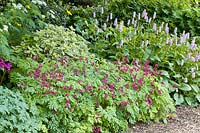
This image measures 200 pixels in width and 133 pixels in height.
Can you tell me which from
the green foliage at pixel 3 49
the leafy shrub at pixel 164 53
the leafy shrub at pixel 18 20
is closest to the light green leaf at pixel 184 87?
the leafy shrub at pixel 164 53

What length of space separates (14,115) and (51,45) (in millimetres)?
1471

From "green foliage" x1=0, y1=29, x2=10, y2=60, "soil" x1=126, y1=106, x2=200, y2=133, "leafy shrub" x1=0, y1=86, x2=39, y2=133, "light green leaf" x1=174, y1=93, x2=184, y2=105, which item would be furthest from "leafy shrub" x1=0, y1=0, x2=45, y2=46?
"light green leaf" x1=174, y1=93, x2=184, y2=105

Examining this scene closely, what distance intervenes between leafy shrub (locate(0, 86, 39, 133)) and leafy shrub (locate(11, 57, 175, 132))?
0.72ft

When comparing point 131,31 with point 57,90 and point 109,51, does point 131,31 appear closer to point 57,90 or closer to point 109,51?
point 109,51

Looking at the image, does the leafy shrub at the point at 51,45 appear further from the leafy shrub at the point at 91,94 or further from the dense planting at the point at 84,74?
the leafy shrub at the point at 91,94

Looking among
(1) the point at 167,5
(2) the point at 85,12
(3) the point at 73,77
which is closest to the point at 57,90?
(3) the point at 73,77

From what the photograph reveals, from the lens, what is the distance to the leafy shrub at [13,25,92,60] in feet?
16.5

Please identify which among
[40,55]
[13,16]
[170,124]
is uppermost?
[13,16]

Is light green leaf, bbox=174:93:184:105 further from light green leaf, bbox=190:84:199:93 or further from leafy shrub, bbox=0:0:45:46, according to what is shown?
leafy shrub, bbox=0:0:45:46

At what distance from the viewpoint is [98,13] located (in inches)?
306

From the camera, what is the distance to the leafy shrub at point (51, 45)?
502 centimetres

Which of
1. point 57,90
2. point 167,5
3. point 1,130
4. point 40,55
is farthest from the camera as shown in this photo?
point 167,5

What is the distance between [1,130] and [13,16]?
199 centimetres

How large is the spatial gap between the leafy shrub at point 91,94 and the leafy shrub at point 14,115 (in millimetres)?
218
